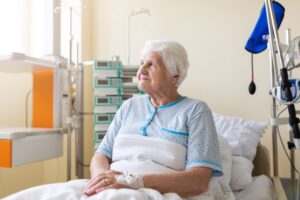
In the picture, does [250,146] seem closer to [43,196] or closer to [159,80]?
[159,80]

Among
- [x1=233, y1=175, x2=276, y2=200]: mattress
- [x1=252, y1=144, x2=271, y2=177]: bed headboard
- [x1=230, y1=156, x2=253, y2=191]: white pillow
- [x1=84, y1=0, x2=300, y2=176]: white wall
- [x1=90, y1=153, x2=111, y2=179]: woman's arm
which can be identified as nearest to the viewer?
[x1=90, y1=153, x2=111, y2=179]: woman's arm

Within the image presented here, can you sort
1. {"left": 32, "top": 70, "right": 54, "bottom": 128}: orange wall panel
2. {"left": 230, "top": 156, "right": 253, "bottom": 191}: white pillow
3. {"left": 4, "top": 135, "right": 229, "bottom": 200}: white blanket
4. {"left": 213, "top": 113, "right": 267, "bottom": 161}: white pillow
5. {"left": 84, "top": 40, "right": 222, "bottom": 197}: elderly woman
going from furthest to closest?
{"left": 32, "top": 70, "right": 54, "bottom": 128}: orange wall panel → {"left": 213, "top": 113, "right": 267, "bottom": 161}: white pillow → {"left": 230, "top": 156, "right": 253, "bottom": 191}: white pillow → {"left": 84, "top": 40, "right": 222, "bottom": 197}: elderly woman → {"left": 4, "top": 135, "right": 229, "bottom": 200}: white blanket

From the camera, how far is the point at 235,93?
2.50 meters

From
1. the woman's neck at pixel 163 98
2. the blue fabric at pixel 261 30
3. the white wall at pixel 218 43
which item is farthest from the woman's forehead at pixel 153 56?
the white wall at pixel 218 43

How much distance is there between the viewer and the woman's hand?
1.04 meters

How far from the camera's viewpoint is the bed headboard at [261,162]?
6.31 feet

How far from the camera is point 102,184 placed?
41.4 inches

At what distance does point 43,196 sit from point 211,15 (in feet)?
6.68

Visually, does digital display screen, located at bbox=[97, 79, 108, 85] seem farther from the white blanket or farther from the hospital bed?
the white blanket

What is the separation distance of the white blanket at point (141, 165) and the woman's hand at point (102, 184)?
0.03 metres

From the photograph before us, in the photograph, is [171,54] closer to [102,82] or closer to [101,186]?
[101,186]

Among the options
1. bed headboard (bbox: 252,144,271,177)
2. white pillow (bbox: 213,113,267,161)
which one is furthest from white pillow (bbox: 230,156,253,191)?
bed headboard (bbox: 252,144,271,177)

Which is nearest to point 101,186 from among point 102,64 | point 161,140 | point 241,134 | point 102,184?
point 102,184

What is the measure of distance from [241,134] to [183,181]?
86 centimetres
